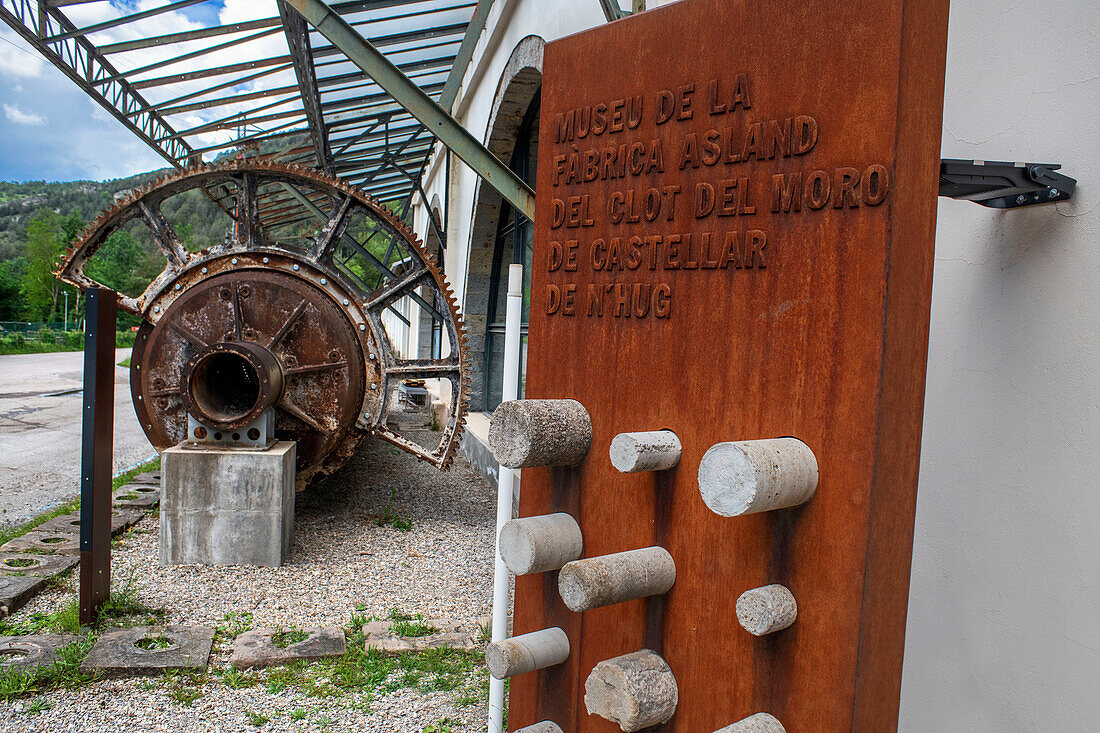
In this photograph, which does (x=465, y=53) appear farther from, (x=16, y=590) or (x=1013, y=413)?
(x=1013, y=413)

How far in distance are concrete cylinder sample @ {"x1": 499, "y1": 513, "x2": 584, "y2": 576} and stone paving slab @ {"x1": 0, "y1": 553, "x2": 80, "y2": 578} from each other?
416 cm

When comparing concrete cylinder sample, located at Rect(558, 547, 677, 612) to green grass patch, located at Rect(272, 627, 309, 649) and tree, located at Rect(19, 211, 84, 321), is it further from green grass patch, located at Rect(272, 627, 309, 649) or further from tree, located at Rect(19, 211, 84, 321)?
tree, located at Rect(19, 211, 84, 321)

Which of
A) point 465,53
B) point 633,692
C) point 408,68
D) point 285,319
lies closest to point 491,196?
point 465,53

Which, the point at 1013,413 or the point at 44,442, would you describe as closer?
the point at 1013,413

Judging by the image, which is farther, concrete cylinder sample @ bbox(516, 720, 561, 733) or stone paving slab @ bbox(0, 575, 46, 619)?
stone paving slab @ bbox(0, 575, 46, 619)

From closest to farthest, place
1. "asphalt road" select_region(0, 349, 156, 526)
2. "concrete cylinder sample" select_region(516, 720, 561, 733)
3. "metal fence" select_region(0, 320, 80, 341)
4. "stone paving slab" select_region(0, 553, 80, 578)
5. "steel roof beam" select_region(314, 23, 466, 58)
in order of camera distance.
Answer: "concrete cylinder sample" select_region(516, 720, 561, 733)
"stone paving slab" select_region(0, 553, 80, 578)
"asphalt road" select_region(0, 349, 156, 526)
"steel roof beam" select_region(314, 23, 466, 58)
"metal fence" select_region(0, 320, 80, 341)

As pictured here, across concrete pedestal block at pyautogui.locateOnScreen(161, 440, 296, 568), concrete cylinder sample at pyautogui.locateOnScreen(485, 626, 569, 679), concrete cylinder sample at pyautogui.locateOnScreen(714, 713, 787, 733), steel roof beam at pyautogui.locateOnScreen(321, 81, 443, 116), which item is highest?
steel roof beam at pyautogui.locateOnScreen(321, 81, 443, 116)

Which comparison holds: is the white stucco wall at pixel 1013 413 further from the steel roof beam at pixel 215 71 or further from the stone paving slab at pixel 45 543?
the steel roof beam at pixel 215 71

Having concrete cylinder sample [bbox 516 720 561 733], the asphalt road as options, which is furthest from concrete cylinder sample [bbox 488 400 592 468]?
the asphalt road

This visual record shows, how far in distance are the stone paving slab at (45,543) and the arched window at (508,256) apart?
181 inches

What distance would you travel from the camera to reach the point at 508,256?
10.5 meters

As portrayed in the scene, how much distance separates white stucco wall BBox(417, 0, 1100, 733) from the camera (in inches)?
67.6

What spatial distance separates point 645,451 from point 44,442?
36.5 ft

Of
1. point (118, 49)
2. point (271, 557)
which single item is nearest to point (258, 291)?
point (271, 557)
